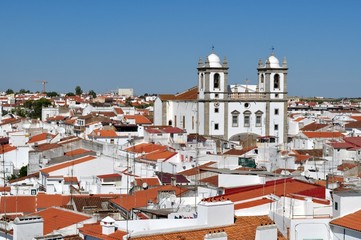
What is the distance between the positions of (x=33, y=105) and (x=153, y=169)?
62.9 m

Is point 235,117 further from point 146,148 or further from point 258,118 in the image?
point 146,148

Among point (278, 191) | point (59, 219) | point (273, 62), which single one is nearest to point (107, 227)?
point (59, 219)

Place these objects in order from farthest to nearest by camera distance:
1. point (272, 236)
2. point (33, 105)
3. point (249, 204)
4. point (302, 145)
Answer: point (33, 105) < point (302, 145) < point (249, 204) < point (272, 236)

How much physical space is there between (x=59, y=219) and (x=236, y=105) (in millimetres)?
33662

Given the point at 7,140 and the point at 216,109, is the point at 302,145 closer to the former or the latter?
the point at 216,109

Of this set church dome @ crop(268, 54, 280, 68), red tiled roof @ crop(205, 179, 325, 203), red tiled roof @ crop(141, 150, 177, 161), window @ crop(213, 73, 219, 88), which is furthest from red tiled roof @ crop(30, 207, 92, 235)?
church dome @ crop(268, 54, 280, 68)

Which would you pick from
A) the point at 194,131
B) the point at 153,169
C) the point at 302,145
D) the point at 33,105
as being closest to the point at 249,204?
the point at 153,169

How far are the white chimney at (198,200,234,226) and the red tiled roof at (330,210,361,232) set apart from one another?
4.96ft

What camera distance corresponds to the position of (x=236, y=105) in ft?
154

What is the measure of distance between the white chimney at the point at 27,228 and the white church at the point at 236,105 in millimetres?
34425

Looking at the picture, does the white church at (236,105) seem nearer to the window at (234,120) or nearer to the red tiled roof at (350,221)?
the window at (234,120)

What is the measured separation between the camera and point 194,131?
4762 centimetres

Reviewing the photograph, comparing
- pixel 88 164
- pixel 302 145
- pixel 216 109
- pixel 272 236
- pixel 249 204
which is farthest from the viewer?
pixel 216 109

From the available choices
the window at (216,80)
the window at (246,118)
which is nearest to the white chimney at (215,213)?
the window at (216,80)
